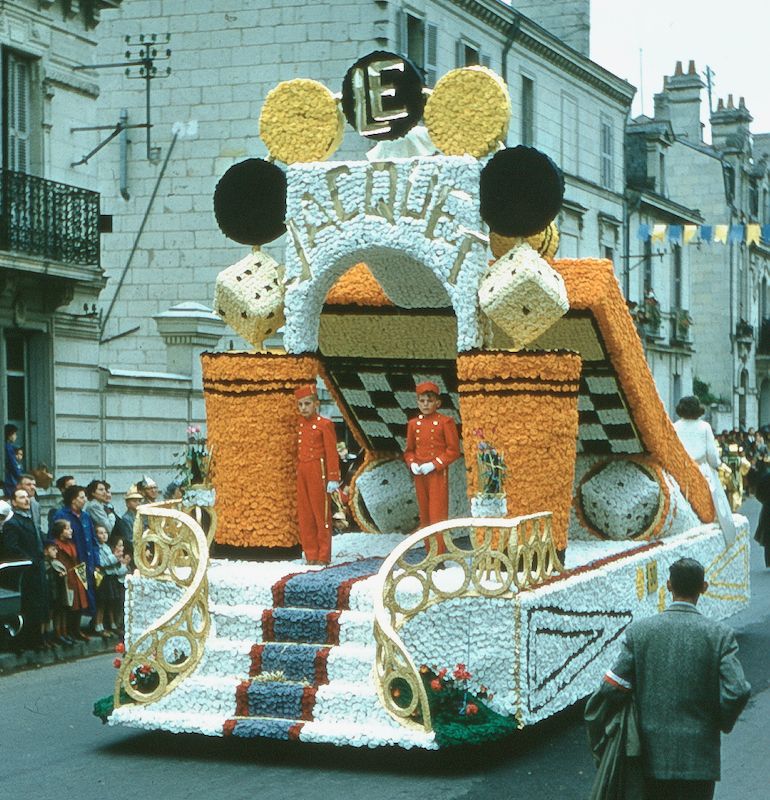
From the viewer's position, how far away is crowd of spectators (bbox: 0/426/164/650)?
1267 cm

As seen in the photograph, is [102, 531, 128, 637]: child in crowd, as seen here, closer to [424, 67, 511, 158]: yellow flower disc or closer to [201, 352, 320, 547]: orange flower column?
[201, 352, 320, 547]: orange flower column

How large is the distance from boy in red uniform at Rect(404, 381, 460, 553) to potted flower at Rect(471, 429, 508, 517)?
91cm

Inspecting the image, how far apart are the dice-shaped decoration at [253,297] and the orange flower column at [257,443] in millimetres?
313

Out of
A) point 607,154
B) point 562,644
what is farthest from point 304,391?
point 607,154

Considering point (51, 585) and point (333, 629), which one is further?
point (51, 585)

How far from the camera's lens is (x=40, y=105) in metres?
19.3

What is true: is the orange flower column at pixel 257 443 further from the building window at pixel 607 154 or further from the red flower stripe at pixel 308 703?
the building window at pixel 607 154

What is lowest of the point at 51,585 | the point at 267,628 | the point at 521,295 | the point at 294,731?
the point at 294,731

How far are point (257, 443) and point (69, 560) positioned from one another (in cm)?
339

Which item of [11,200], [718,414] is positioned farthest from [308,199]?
[718,414]

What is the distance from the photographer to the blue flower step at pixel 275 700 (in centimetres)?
906

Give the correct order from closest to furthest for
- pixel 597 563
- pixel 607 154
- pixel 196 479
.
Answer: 1. pixel 196 479
2. pixel 597 563
3. pixel 607 154

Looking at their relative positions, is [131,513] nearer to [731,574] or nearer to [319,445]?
[319,445]

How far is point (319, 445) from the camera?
10.6 meters
